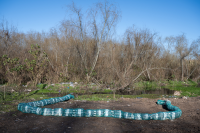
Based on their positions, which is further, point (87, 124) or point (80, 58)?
point (80, 58)

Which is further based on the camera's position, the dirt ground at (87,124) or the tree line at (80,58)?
the tree line at (80,58)

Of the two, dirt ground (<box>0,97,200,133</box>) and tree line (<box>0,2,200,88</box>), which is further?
tree line (<box>0,2,200,88</box>)

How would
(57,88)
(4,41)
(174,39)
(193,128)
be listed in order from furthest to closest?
(174,39) → (4,41) → (57,88) → (193,128)

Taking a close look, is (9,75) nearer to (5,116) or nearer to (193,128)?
(5,116)

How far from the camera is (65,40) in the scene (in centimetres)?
1656

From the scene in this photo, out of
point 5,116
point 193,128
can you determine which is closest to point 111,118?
point 193,128

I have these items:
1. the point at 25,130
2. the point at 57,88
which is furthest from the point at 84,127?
the point at 57,88

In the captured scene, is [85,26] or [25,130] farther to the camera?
[85,26]

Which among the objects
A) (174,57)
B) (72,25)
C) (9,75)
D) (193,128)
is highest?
(72,25)

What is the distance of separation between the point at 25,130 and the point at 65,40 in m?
13.1

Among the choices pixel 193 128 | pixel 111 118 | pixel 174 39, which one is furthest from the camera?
pixel 174 39

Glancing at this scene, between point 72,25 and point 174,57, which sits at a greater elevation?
point 72,25

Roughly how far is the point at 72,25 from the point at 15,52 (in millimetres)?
5436

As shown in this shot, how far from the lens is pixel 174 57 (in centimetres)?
2052
